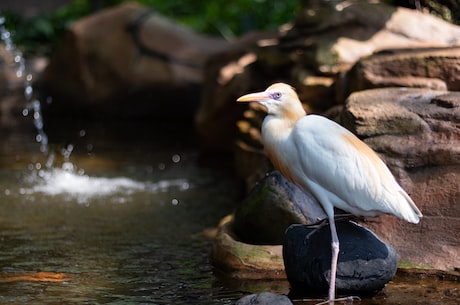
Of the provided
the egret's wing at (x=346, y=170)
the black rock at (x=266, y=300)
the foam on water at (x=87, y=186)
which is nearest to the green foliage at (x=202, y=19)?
the foam on water at (x=87, y=186)

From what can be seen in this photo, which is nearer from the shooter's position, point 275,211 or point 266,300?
point 266,300

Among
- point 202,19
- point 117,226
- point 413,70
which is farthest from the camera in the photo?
point 202,19

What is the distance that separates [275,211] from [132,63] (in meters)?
7.84

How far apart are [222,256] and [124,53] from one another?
7.99m

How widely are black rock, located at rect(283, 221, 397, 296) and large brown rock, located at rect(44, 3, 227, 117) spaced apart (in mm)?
8384

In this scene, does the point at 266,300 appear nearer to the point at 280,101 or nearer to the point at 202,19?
the point at 280,101

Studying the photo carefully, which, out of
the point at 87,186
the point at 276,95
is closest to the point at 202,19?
the point at 87,186

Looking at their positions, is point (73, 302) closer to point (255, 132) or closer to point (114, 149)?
point (255, 132)

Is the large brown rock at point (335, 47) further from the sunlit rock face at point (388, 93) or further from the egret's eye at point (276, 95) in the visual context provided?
the egret's eye at point (276, 95)

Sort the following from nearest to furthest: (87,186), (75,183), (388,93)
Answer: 1. (388,93)
2. (87,186)
3. (75,183)

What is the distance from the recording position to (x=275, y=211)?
6.13m

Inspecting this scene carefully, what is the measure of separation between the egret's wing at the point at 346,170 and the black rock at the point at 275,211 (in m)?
0.93

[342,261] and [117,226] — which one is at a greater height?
[342,261]

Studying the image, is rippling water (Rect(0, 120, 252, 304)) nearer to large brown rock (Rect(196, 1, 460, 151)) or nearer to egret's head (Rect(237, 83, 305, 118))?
egret's head (Rect(237, 83, 305, 118))
